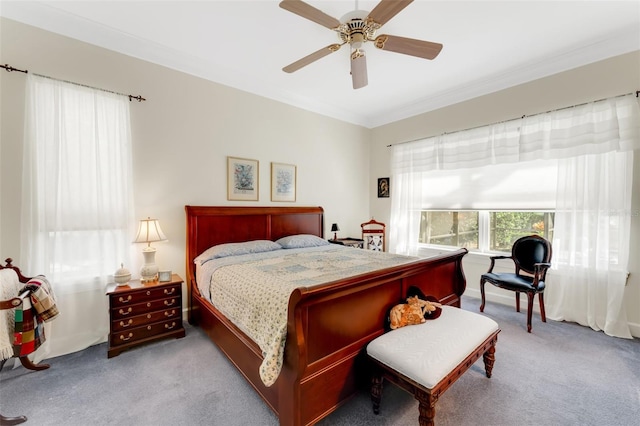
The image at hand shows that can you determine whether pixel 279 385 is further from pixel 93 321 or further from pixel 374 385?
pixel 93 321

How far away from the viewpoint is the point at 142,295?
2.49 meters

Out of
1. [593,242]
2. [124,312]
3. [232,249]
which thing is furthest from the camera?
[232,249]

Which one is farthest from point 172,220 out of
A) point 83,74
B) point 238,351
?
point 238,351

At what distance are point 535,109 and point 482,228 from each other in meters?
1.66

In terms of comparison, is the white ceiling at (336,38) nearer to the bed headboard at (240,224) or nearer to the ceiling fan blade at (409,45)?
the ceiling fan blade at (409,45)

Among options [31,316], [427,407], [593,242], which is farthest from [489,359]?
[31,316]

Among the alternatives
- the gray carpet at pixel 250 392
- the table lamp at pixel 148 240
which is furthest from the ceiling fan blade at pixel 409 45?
the table lamp at pixel 148 240

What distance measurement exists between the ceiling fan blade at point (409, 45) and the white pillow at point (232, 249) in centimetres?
242

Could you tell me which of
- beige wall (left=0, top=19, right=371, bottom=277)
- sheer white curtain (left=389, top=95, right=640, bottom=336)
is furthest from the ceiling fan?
sheer white curtain (left=389, top=95, right=640, bottom=336)

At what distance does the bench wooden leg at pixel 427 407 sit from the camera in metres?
1.35

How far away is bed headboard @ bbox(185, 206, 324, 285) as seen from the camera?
10.3ft

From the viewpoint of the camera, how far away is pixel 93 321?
2.59 m

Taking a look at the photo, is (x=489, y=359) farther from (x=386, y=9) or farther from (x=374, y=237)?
(x=374, y=237)

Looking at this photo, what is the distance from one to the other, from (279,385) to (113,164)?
263cm
